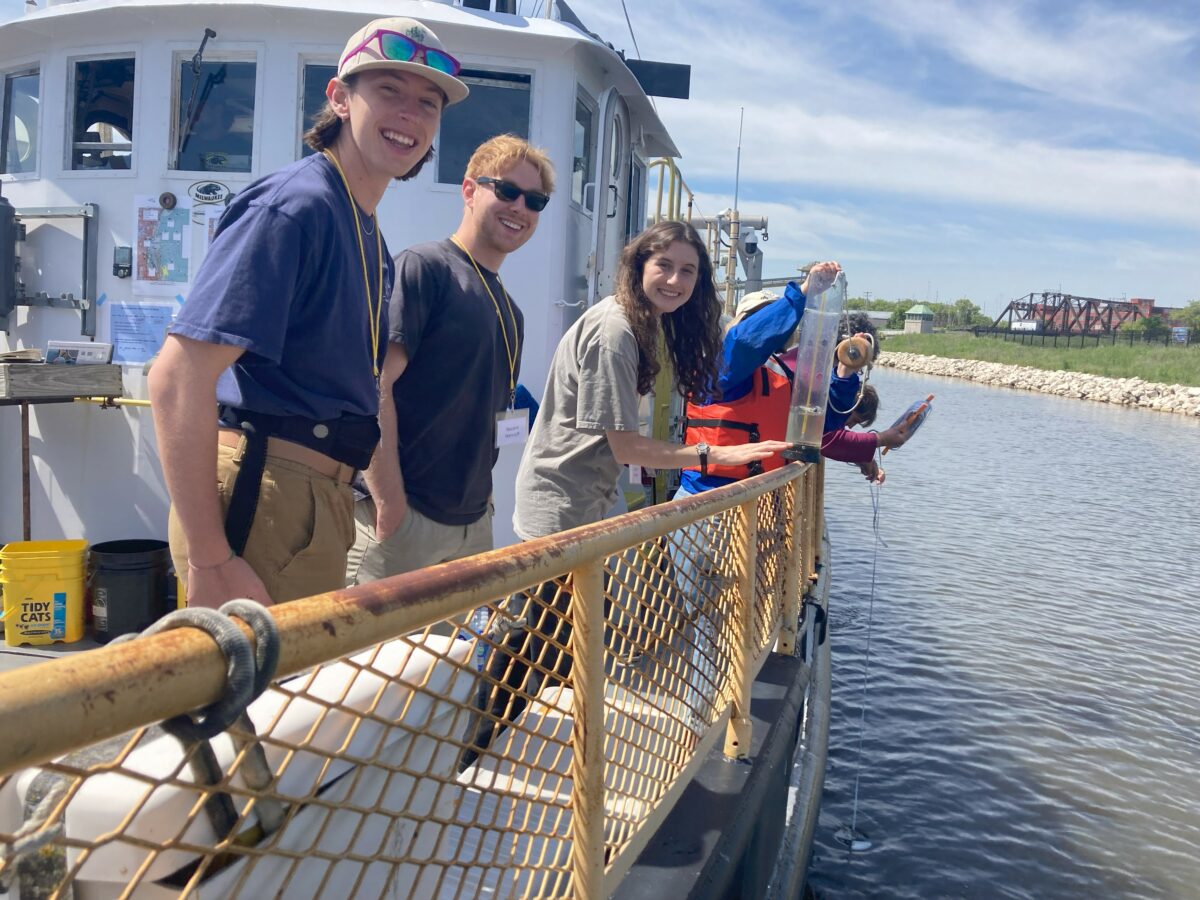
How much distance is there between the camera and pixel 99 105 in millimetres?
5062

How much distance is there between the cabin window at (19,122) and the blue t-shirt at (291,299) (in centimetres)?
438

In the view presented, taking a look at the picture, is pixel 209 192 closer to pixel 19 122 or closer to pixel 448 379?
pixel 19 122

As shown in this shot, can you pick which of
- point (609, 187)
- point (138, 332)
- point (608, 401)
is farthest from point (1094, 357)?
point (608, 401)

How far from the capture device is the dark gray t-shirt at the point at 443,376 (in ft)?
8.43

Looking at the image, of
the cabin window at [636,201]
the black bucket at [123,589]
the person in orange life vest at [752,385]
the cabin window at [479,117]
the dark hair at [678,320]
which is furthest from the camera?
the cabin window at [636,201]

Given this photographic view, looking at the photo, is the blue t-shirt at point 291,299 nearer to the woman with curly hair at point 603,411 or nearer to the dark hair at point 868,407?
the woman with curly hair at point 603,411

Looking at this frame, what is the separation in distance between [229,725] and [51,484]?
192 inches

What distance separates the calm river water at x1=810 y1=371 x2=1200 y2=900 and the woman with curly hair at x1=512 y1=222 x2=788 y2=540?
301 cm

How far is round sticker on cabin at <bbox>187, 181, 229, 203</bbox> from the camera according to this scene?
15.6ft

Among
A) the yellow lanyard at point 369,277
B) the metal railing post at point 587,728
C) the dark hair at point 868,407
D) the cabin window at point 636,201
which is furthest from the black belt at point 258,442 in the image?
the cabin window at point 636,201

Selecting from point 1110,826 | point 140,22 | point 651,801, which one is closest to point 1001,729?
point 1110,826

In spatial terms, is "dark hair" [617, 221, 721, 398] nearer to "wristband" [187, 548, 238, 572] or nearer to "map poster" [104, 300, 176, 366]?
"wristband" [187, 548, 238, 572]

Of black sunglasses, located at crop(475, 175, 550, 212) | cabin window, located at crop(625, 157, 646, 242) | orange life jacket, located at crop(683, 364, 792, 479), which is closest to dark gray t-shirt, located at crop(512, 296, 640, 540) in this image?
black sunglasses, located at crop(475, 175, 550, 212)

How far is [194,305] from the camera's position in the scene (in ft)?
5.65
